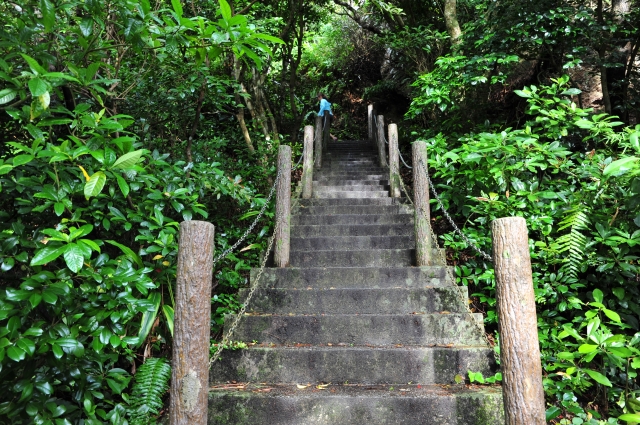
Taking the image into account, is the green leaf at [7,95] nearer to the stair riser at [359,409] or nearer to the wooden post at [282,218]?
the stair riser at [359,409]

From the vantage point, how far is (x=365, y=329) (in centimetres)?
309

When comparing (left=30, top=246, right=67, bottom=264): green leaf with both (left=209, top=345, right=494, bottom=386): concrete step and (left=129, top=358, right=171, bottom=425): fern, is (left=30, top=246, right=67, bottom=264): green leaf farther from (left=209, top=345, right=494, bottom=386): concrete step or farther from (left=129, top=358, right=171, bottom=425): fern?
(left=209, top=345, right=494, bottom=386): concrete step

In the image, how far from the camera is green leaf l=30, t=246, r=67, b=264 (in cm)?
172

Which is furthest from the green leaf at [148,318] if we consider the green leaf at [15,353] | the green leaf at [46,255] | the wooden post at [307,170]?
the wooden post at [307,170]

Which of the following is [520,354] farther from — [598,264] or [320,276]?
[320,276]

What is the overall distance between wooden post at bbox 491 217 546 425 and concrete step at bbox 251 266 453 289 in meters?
1.37

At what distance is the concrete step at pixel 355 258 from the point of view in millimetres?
3896

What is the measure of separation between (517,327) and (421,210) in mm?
1804

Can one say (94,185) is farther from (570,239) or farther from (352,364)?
(570,239)

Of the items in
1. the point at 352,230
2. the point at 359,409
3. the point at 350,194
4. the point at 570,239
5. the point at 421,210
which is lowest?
the point at 359,409

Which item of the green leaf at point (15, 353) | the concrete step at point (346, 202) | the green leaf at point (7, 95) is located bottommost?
the green leaf at point (15, 353)

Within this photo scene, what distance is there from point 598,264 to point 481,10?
4.07 metres

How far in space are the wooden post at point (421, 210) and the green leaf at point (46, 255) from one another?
9.43 ft

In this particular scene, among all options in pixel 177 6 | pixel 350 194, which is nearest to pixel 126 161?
pixel 177 6
